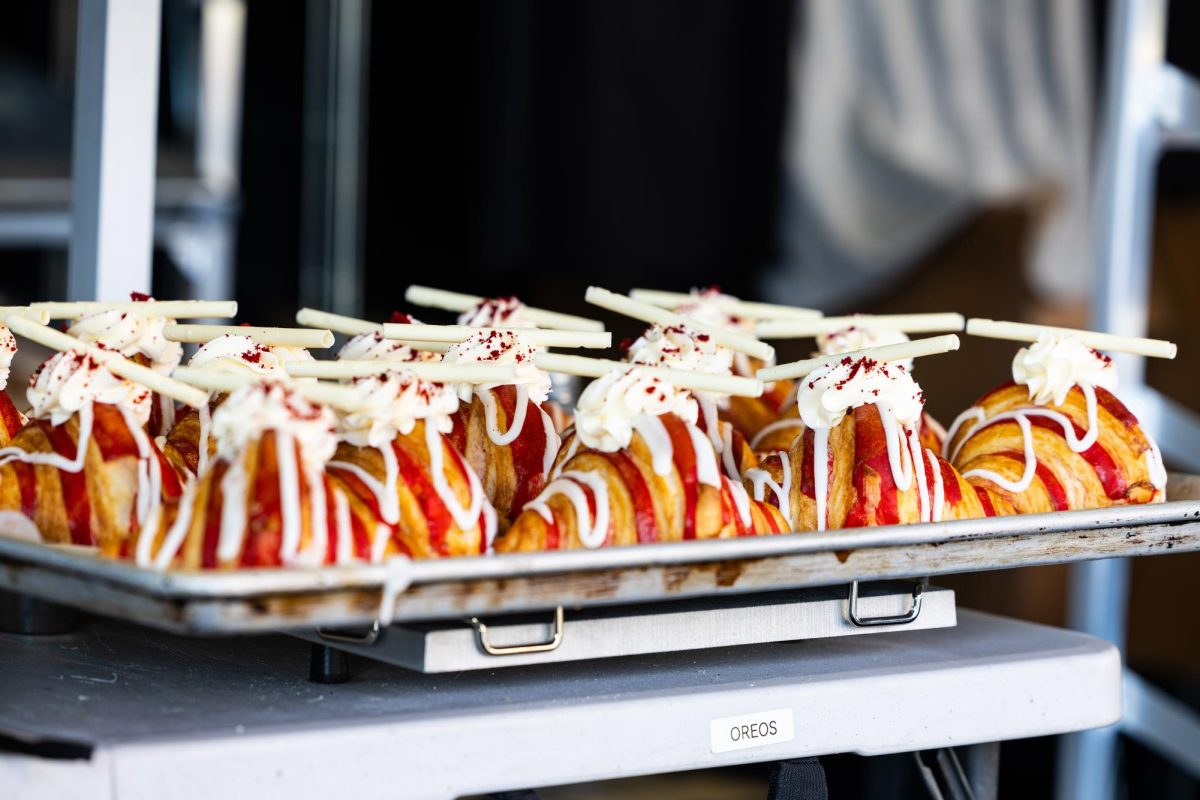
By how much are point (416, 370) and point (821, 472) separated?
389 mm

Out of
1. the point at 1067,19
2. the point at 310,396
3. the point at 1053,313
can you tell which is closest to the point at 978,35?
the point at 1067,19

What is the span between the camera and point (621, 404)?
1273 millimetres

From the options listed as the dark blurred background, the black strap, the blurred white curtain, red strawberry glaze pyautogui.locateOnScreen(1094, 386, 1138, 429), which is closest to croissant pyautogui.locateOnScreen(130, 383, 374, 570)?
the black strap

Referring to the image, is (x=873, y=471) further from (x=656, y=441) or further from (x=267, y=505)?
(x=267, y=505)

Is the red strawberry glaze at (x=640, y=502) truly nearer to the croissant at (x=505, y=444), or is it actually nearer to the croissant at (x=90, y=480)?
the croissant at (x=505, y=444)

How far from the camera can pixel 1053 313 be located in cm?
358

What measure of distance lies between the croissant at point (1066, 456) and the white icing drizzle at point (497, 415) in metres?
0.44

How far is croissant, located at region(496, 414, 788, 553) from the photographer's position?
1229 millimetres

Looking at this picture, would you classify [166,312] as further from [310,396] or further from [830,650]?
[830,650]

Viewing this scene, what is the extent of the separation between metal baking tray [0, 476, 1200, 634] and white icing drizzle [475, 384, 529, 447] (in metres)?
0.30

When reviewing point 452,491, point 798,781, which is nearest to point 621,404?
point 452,491

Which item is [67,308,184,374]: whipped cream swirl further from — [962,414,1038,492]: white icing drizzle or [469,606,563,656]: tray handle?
[962,414,1038,492]: white icing drizzle

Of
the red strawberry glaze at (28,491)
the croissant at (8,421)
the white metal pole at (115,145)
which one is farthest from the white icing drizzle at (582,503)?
the white metal pole at (115,145)

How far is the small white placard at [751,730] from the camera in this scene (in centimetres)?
126
